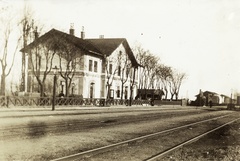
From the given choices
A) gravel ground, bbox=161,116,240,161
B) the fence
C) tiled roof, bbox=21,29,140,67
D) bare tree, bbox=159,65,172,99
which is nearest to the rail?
the fence

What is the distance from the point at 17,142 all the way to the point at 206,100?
2990 inches

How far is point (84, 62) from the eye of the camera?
46.9 meters

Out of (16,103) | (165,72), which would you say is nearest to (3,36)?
(16,103)

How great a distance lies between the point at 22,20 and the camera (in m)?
34.5

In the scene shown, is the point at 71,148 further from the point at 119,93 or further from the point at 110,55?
the point at 119,93

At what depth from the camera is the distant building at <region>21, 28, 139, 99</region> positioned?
41.8 m

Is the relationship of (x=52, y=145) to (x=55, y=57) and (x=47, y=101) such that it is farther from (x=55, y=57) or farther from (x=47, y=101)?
(x=55, y=57)

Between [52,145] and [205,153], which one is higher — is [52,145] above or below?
above

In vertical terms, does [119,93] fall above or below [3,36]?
below

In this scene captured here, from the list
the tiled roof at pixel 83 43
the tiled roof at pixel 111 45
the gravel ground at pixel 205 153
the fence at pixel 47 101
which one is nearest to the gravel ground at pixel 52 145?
the gravel ground at pixel 205 153

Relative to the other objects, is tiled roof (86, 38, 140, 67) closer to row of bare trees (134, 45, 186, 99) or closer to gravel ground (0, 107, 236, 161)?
row of bare trees (134, 45, 186, 99)

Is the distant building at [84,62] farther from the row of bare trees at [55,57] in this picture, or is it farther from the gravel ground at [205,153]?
the gravel ground at [205,153]

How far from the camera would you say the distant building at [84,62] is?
137 ft

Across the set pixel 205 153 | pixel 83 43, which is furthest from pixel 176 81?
pixel 205 153
